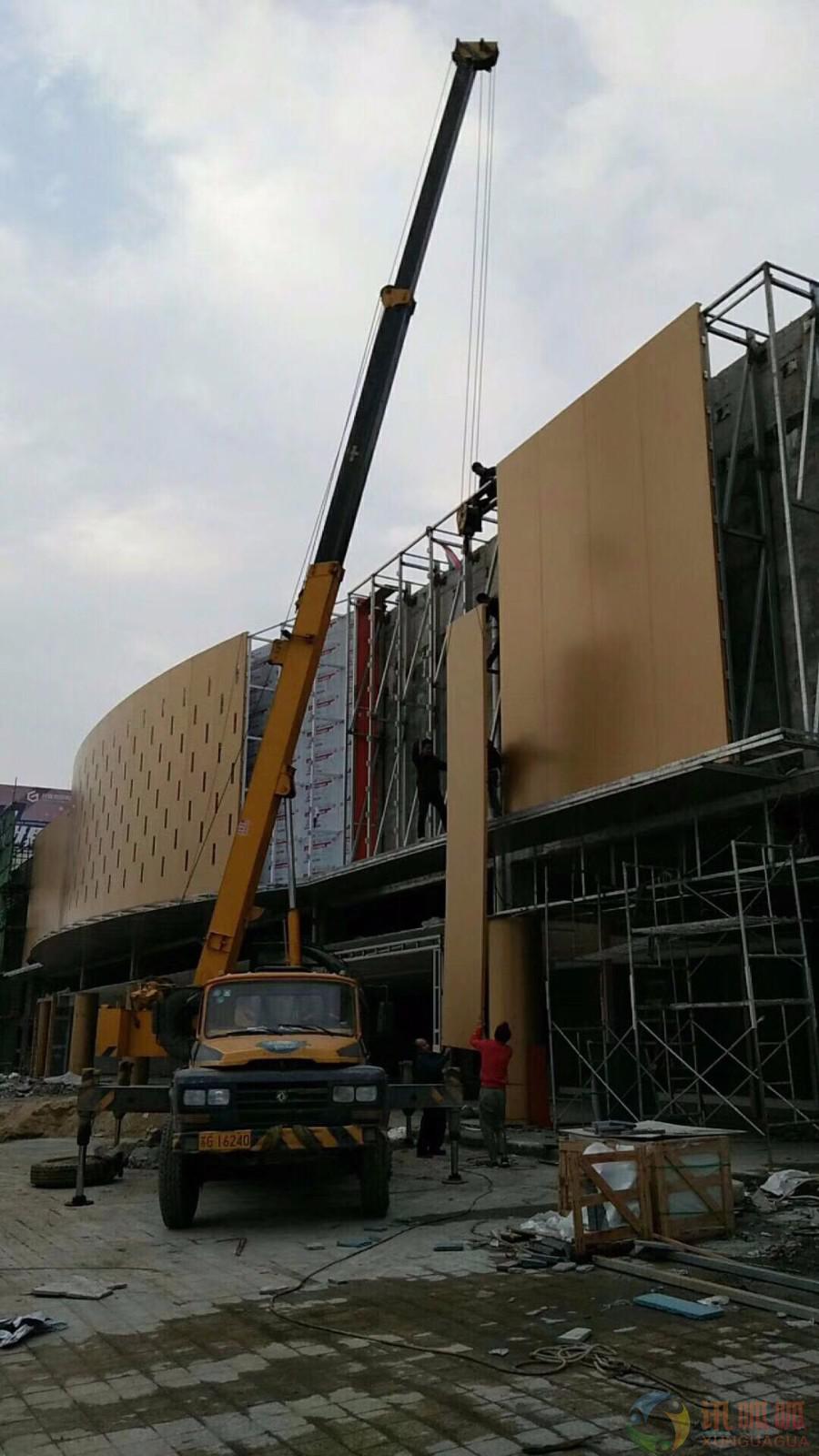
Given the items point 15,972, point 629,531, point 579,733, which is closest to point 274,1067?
point 579,733

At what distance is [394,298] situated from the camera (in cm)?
1630

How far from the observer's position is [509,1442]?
14.1 feet

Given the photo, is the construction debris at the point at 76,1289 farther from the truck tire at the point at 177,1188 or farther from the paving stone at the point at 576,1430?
the paving stone at the point at 576,1430

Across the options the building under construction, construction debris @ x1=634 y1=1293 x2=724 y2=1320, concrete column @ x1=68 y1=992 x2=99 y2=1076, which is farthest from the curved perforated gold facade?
construction debris @ x1=634 y1=1293 x2=724 y2=1320

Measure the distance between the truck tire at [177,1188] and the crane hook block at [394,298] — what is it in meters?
12.3

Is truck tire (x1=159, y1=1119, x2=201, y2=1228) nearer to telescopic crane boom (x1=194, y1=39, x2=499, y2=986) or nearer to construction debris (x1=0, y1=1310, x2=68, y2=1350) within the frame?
construction debris (x1=0, y1=1310, x2=68, y2=1350)

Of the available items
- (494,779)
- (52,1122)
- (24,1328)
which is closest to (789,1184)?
(24,1328)

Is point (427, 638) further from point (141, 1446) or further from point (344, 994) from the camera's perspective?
point (141, 1446)

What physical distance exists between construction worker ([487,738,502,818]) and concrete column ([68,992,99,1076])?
2245 centimetres

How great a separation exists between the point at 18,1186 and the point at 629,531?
36.9ft

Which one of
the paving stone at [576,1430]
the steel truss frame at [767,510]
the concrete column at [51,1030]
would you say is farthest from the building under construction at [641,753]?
the concrete column at [51,1030]

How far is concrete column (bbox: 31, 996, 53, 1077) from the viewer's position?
42031mm

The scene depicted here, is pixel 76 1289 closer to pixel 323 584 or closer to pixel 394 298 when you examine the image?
pixel 323 584

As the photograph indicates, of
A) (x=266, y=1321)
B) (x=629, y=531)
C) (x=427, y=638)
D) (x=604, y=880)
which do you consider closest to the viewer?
(x=266, y=1321)
